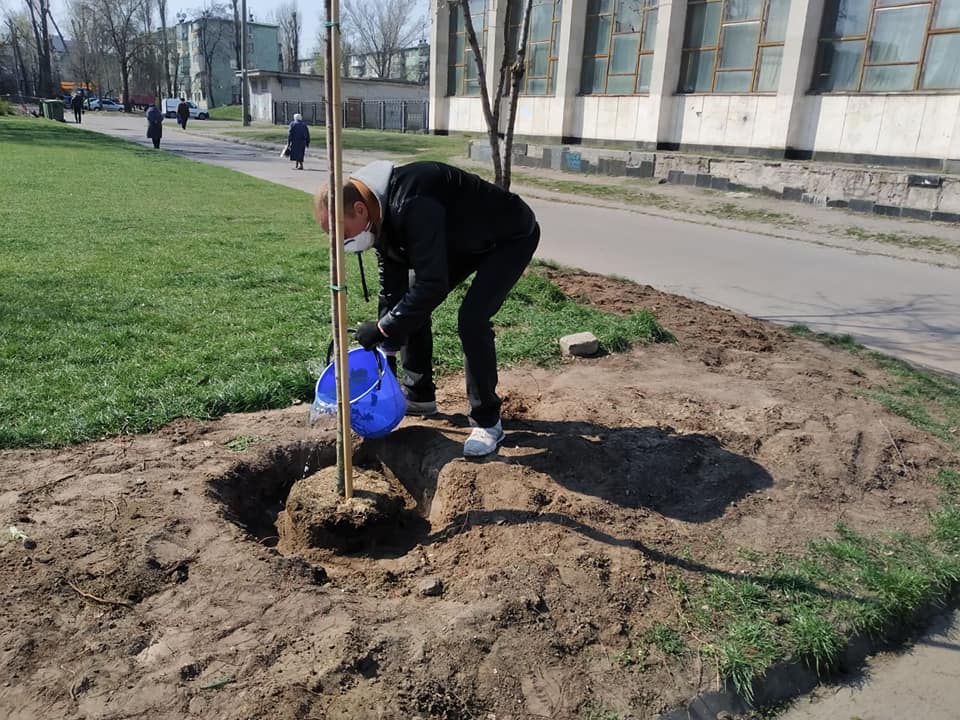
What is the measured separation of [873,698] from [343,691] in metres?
1.85

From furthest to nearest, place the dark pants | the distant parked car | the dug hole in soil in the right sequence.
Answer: the distant parked car, the dark pants, the dug hole in soil

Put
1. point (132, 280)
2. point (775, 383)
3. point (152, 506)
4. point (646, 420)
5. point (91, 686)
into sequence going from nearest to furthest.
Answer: point (91, 686) → point (152, 506) → point (646, 420) → point (775, 383) → point (132, 280)

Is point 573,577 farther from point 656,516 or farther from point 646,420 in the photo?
point 646,420

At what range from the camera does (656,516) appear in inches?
140

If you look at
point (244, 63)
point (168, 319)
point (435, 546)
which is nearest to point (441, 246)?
point (435, 546)

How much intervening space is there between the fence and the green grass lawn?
117ft

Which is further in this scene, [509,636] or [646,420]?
[646,420]

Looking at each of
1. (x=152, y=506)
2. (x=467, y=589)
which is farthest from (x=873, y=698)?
(x=152, y=506)

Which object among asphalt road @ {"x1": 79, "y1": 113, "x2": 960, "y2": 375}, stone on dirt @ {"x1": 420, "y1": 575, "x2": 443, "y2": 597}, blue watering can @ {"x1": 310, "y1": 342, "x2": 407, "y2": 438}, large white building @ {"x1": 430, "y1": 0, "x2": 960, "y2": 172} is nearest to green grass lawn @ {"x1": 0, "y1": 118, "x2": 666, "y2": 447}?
blue watering can @ {"x1": 310, "y1": 342, "x2": 407, "y2": 438}

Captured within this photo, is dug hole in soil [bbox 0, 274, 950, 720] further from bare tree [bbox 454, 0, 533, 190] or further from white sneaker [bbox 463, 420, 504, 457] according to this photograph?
bare tree [bbox 454, 0, 533, 190]

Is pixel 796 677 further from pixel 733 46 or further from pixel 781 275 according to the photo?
pixel 733 46

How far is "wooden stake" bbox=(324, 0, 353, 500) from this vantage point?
2.93 meters

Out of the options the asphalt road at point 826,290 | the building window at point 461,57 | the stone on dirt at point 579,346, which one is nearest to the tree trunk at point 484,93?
the asphalt road at point 826,290

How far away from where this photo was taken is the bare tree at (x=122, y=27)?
2650 inches
